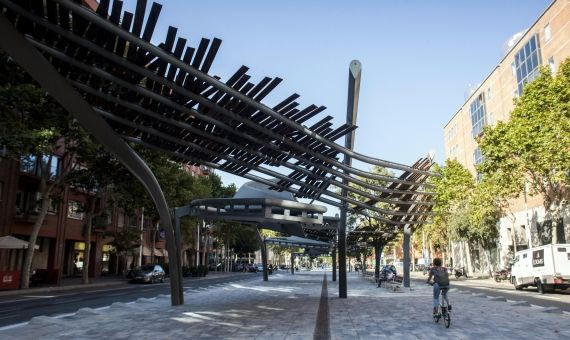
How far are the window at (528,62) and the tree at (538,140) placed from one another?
1463 centimetres

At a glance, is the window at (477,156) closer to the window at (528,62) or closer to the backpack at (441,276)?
the window at (528,62)

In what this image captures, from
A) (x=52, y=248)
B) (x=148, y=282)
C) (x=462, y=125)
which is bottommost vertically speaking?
(x=148, y=282)

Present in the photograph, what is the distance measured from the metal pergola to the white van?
17704mm

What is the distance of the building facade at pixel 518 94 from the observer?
39406mm

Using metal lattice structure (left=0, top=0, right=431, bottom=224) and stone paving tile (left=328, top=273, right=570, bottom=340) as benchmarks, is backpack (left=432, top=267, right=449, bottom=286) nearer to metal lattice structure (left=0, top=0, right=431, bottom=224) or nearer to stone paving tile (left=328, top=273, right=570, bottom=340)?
stone paving tile (left=328, top=273, right=570, bottom=340)

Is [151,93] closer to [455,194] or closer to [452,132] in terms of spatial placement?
[455,194]

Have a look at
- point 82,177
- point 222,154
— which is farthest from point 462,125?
point 222,154

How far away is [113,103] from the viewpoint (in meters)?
7.77

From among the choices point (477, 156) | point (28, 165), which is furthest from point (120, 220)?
point (477, 156)

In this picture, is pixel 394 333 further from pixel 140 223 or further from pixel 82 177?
pixel 140 223

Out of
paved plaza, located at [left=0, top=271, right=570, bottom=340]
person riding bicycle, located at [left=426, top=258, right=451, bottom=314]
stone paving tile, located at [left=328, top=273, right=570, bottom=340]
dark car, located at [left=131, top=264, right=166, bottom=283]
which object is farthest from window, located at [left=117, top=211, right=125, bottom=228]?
person riding bicycle, located at [left=426, top=258, right=451, bottom=314]

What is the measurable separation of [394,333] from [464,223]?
132ft

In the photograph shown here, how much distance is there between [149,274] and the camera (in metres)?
37.1

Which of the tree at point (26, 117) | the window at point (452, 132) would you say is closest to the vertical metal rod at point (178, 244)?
the tree at point (26, 117)
